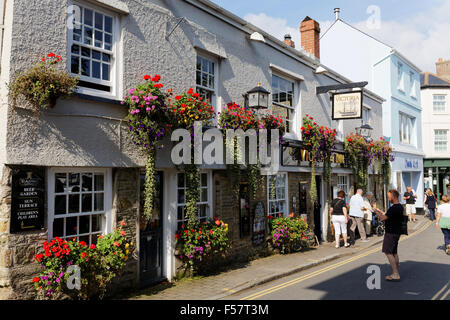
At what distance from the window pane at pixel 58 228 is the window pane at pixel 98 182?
0.88 m

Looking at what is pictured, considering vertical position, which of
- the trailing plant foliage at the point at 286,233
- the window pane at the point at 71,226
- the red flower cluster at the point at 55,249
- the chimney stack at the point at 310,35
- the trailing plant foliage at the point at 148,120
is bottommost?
the trailing plant foliage at the point at 286,233

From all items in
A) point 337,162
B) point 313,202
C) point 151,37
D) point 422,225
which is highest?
point 151,37

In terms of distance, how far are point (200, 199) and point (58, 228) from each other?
3.50m

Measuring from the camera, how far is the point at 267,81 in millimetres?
11062

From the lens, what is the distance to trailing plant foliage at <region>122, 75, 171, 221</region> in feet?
21.9

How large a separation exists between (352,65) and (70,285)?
2079cm

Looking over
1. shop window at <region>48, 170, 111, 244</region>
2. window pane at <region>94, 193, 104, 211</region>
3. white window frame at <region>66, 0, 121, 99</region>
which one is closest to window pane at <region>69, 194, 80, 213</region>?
shop window at <region>48, 170, 111, 244</region>

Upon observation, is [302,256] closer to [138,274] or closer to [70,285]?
[138,274]

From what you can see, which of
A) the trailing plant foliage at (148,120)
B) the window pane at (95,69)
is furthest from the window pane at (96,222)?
the window pane at (95,69)

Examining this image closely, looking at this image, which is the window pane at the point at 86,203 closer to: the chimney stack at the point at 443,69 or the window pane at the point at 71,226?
the window pane at the point at 71,226

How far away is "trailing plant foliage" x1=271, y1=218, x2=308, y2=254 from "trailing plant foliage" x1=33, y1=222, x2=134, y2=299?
527cm

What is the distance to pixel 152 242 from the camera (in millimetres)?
7566

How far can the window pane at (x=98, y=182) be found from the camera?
261 inches
